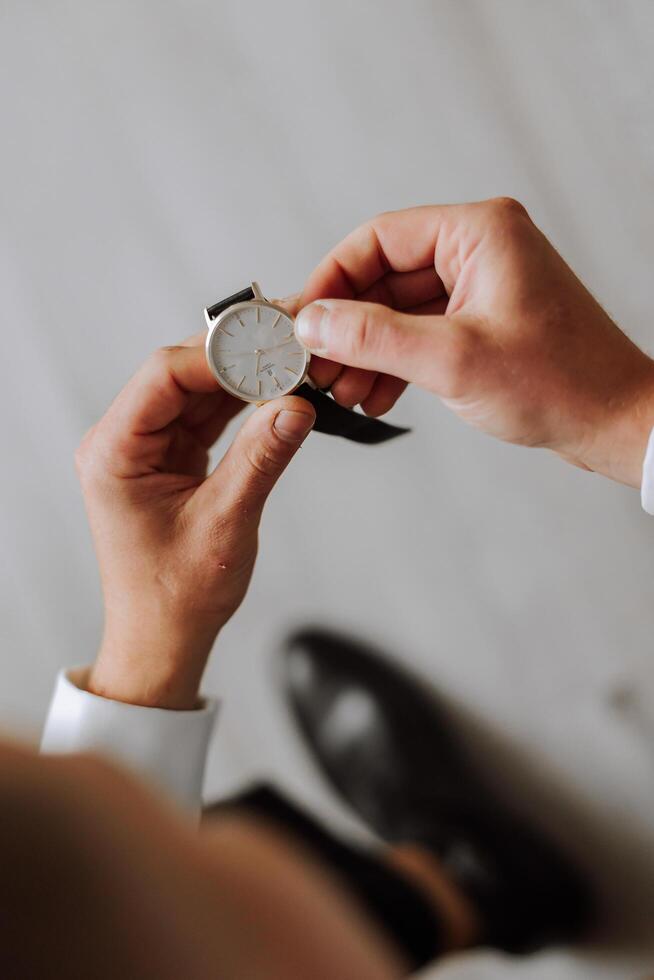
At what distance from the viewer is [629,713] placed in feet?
6.66

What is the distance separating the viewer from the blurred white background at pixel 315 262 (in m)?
1.81

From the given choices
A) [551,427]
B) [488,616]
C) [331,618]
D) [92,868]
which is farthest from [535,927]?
[92,868]

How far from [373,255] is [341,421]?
0.27 metres

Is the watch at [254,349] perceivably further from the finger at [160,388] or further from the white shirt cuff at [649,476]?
the white shirt cuff at [649,476]

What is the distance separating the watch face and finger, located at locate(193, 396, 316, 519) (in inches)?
3.6

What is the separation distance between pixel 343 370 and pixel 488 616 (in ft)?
3.46

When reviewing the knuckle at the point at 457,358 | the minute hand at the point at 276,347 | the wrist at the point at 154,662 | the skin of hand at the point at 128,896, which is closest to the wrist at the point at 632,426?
the knuckle at the point at 457,358

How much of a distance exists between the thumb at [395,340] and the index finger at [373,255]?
0.69 feet

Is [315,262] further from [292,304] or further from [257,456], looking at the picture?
[257,456]

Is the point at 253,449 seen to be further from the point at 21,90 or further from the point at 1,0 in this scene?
the point at 1,0

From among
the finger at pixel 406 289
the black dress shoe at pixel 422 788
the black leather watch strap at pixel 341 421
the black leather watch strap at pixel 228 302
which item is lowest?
the black dress shoe at pixel 422 788

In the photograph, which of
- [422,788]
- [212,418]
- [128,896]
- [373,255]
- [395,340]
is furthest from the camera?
[422,788]

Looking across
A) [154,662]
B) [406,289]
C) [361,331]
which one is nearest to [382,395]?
[406,289]

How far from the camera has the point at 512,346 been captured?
106cm
